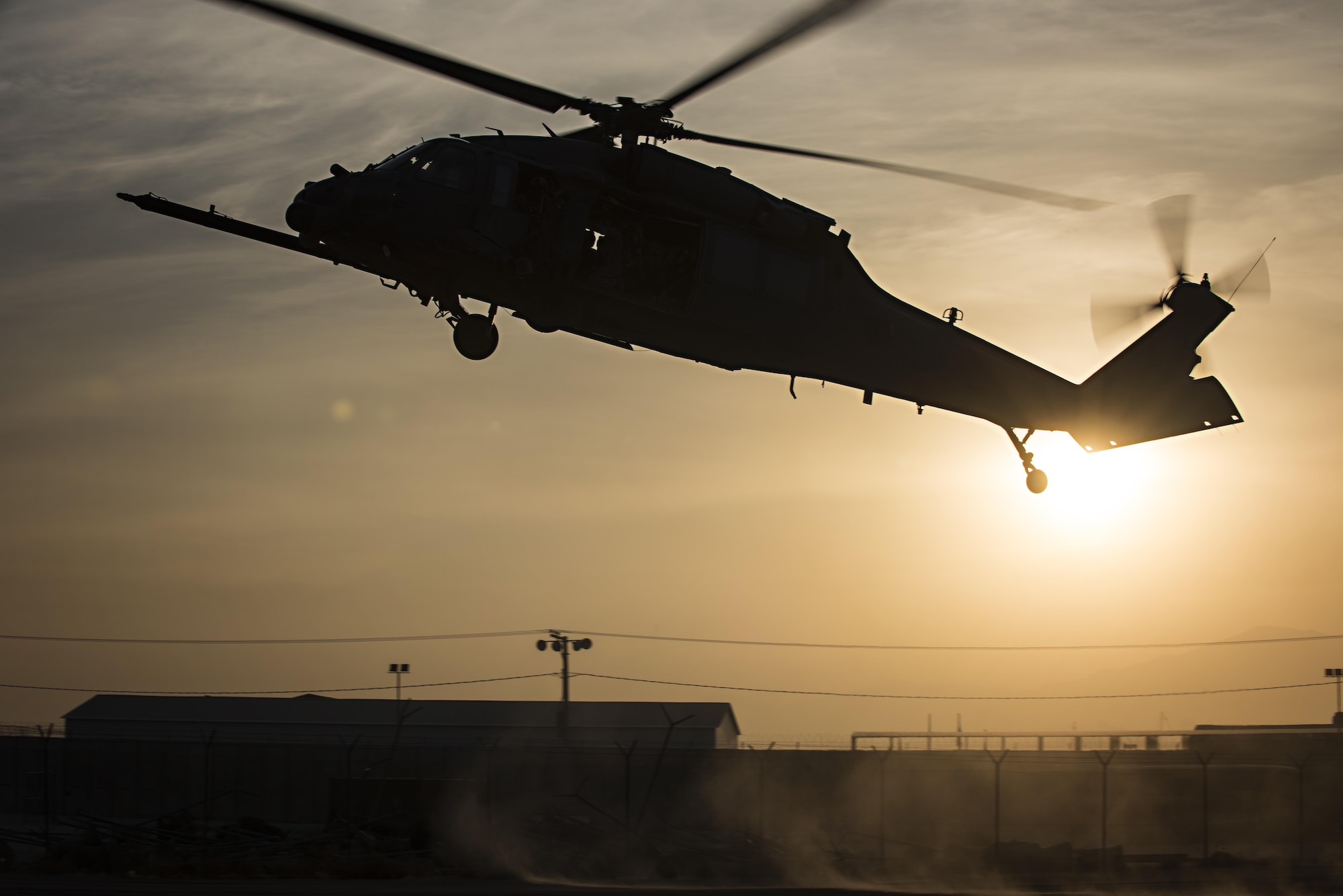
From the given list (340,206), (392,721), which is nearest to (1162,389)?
(340,206)

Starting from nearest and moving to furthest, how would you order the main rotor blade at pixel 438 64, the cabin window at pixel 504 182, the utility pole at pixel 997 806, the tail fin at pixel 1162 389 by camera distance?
the main rotor blade at pixel 438 64
the cabin window at pixel 504 182
the utility pole at pixel 997 806
the tail fin at pixel 1162 389

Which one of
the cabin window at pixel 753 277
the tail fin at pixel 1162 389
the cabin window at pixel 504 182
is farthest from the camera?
the tail fin at pixel 1162 389

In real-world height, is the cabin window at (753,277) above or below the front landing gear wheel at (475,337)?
above

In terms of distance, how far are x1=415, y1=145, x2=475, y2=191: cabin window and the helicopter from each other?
0.02 metres

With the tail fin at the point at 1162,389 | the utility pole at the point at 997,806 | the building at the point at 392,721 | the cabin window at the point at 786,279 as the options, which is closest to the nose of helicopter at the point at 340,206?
the cabin window at the point at 786,279

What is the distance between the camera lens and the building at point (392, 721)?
66250mm

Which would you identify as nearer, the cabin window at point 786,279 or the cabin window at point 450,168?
the cabin window at point 450,168

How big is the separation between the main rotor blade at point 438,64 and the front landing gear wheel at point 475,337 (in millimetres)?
3201

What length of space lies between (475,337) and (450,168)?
8.00 ft

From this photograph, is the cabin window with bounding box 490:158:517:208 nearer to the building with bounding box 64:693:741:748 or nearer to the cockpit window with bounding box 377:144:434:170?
the cockpit window with bounding box 377:144:434:170

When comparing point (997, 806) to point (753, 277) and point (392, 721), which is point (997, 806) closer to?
point (753, 277)

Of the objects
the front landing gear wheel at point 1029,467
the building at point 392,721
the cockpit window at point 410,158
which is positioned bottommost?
the building at point 392,721

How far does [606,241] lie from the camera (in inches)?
711

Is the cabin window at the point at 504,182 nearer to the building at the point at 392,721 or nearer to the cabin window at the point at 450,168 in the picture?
the cabin window at the point at 450,168
